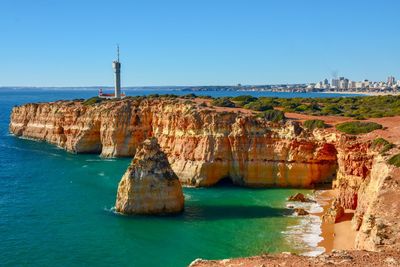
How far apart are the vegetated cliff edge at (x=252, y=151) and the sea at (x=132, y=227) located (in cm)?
238

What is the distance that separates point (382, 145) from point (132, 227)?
65.7 ft

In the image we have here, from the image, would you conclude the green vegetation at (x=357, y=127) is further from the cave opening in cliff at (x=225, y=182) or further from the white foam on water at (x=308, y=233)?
the cave opening in cliff at (x=225, y=182)

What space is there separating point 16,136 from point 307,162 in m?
62.8

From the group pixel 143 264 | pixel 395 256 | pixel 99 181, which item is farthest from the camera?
pixel 99 181

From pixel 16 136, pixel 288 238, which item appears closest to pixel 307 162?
pixel 288 238

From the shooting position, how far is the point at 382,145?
36.3 meters

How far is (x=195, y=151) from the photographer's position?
48.9 metres

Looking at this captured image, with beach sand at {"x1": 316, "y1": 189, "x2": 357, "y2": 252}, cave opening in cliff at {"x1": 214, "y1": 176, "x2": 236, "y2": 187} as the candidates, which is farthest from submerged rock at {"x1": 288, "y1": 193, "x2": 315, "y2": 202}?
cave opening in cliff at {"x1": 214, "y1": 176, "x2": 236, "y2": 187}

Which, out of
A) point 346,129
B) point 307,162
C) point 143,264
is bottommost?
point 143,264

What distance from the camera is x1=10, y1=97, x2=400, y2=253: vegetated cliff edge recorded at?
2705cm

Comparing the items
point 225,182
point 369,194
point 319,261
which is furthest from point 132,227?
point 319,261

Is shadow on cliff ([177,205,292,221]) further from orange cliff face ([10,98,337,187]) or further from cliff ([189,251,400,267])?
cliff ([189,251,400,267])

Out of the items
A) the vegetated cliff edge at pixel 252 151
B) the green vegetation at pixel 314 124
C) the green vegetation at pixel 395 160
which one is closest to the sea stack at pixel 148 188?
the vegetated cliff edge at pixel 252 151

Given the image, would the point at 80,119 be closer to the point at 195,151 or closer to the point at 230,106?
the point at 230,106
